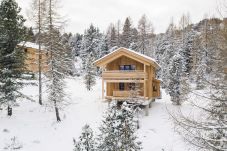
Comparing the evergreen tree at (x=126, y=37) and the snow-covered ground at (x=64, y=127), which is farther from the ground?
the evergreen tree at (x=126, y=37)

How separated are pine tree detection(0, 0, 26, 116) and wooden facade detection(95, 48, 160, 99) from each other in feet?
28.1

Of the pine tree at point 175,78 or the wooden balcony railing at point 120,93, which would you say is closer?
the wooden balcony railing at point 120,93

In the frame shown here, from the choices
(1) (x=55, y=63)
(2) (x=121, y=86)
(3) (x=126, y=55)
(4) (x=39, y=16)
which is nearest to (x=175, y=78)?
(2) (x=121, y=86)

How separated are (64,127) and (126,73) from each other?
8.41 meters

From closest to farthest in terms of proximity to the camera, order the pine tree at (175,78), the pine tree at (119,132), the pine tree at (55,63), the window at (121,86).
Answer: the pine tree at (119,132)
the pine tree at (55,63)
the pine tree at (175,78)
the window at (121,86)

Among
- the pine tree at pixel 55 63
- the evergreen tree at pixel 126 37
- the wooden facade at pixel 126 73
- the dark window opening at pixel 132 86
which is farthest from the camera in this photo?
the evergreen tree at pixel 126 37

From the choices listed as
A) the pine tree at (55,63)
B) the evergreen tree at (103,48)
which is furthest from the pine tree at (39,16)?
the evergreen tree at (103,48)

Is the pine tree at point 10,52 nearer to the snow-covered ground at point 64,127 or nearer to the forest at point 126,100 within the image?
the forest at point 126,100

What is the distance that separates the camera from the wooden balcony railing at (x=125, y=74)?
3011cm

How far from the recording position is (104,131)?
15.0 metres

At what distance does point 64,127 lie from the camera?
27531 millimetres

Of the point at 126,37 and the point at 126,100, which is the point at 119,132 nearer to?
the point at 126,100

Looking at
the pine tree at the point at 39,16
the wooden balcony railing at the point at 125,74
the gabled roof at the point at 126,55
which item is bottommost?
the wooden balcony railing at the point at 125,74

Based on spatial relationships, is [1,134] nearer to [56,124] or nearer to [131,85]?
[56,124]
